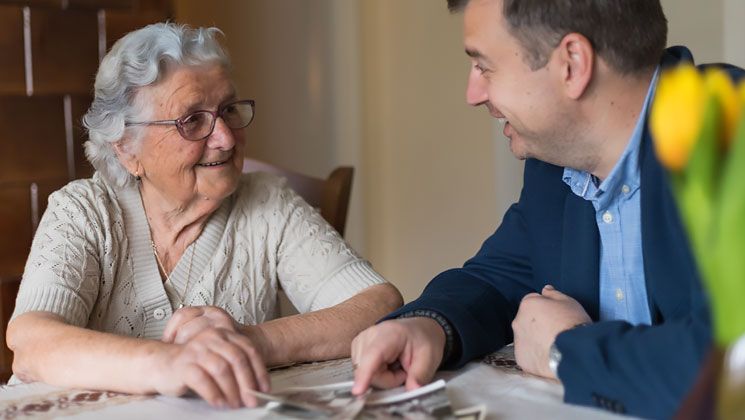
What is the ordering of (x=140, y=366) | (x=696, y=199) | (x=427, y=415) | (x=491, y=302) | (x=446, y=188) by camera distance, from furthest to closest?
(x=446, y=188) < (x=491, y=302) < (x=140, y=366) < (x=427, y=415) < (x=696, y=199)

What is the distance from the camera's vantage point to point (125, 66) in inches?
70.9

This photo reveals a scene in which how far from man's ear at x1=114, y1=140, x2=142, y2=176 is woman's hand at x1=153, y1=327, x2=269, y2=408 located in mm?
704

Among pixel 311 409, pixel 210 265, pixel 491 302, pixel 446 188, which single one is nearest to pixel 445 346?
pixel 491 302

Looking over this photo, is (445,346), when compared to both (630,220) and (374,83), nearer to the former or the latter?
(630,220)

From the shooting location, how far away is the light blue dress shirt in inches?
53.1

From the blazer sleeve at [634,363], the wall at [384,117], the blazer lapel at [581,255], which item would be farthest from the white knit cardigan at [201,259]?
the wall at [384,117]

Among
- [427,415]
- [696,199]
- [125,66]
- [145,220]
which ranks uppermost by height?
[125,66]

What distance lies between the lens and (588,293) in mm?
1434

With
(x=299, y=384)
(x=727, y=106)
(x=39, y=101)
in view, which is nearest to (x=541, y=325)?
(x=299, y=384)

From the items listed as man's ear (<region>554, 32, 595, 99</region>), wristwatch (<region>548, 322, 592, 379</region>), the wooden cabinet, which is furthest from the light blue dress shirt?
the wooden cabinet

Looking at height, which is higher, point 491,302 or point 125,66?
point 125,66

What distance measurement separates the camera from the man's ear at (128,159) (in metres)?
1.88

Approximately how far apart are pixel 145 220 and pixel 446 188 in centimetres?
247

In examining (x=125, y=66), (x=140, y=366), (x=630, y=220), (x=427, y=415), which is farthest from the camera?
(x=125, y=66)
